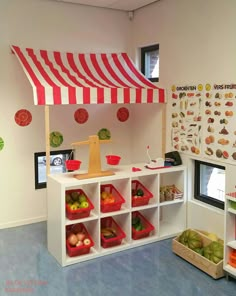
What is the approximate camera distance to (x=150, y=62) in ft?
16.9

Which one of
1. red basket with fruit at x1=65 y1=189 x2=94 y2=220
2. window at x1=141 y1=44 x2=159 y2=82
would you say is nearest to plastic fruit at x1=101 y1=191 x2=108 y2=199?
red basket with fruit at x1=65 y1=189 x2=94 y2=220

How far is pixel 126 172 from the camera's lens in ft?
13.6

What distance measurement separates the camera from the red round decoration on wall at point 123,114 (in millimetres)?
5375

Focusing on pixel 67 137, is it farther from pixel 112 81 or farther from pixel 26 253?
pixel 26 253

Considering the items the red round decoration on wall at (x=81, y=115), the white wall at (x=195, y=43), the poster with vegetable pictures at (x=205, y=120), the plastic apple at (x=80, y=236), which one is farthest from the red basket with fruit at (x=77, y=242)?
the red round decoration on wall at (x=81, y=115)

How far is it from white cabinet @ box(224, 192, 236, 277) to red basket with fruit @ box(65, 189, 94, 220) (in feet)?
4.51

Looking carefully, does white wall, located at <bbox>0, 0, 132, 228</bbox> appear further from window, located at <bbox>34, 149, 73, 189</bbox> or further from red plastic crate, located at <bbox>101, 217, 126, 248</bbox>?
red plastic crate, located at <bbox>101, 217, 126, 248</bbox>

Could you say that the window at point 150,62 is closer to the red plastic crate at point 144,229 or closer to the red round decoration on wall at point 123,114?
the red round decoration on wall at point 123,114

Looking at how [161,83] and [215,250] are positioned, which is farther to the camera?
[161,83]

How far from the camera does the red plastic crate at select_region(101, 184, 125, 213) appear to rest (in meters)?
3.94

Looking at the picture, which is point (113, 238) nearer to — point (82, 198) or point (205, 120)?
point (82, 198)

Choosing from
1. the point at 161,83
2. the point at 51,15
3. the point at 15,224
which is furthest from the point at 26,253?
the point at 51,15

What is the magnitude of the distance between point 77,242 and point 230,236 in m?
1.53

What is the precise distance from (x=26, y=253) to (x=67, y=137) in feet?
5.52
